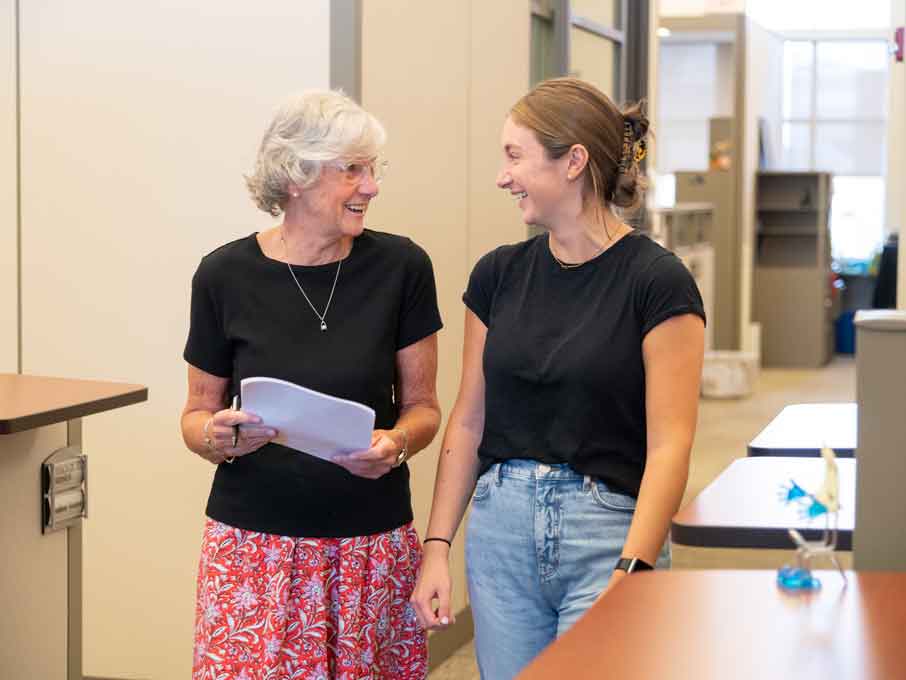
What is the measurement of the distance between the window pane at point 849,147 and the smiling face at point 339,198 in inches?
611

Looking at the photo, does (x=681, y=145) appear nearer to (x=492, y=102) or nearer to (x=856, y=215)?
(x=856, y=215)

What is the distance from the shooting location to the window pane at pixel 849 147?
17.0 m

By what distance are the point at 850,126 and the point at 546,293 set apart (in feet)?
51.8

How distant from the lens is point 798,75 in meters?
17.1

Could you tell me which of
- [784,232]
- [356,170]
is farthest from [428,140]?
[784,232]

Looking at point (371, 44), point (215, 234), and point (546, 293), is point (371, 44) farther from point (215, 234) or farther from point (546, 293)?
point (546, 293)

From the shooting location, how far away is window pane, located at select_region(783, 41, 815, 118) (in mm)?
17062

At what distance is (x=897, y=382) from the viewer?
1863 mm

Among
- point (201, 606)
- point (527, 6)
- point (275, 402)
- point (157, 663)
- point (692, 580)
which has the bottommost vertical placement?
point (157, 663)

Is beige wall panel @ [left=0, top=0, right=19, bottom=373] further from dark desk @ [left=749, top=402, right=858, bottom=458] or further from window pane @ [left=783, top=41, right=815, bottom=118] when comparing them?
window pane @ [left=783, top=41, right=815, bottom=118]

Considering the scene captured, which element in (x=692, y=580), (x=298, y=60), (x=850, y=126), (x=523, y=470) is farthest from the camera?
(x=850, y=126)

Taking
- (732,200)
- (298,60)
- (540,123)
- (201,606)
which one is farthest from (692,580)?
(732,200)

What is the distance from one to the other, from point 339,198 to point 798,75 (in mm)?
15609

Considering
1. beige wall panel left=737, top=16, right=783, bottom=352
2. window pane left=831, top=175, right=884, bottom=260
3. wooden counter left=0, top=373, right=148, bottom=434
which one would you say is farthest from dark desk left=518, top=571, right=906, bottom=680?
window pane left=831, top=175, right=884, bottom=260
